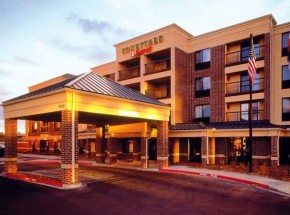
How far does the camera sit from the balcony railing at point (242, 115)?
2919 cm

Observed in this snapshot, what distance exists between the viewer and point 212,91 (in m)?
32.4

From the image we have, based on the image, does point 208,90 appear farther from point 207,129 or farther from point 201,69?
point 207,129

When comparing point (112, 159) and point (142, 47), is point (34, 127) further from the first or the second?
point (112, 159)

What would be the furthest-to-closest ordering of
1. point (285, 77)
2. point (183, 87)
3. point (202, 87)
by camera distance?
A: point (183, 87)
point (202, 87)
point (285, 77)

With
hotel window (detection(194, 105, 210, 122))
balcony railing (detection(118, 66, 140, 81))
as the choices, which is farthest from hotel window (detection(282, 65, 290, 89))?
balcony railing (detection(118, 66, 140, 81))

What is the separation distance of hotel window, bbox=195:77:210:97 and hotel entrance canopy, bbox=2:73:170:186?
10.9 m

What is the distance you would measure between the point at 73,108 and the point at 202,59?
72.9 feet

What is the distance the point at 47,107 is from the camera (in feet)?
54.0

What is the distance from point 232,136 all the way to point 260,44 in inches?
422

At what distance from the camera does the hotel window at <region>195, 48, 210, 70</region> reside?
109ft

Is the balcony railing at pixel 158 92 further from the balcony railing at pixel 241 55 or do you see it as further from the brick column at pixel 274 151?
the brick column at pixel 274 151

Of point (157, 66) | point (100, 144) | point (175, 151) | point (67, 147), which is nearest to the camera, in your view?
point (67, 147)

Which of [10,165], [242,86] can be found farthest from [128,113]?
[242,86]

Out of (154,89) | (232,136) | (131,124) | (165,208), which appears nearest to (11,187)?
(165,208)
